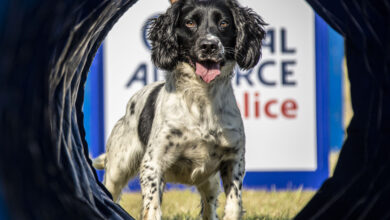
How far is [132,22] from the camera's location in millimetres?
6535

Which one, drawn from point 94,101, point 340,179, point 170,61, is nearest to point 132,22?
point 94,101

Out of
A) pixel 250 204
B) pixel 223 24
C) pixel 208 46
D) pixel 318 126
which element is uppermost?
pixel 223 24

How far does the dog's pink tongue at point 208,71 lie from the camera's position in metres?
3.75

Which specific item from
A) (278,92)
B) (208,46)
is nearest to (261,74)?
(278,92)

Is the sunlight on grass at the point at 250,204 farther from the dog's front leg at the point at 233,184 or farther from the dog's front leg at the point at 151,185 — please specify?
the dog's front leg at the point at 151,185

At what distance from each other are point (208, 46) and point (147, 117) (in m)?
0.79

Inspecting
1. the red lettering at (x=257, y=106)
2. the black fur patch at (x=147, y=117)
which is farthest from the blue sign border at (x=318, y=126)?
the black fur patch at (x=147, y=117)

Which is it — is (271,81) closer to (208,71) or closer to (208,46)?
(208,71)

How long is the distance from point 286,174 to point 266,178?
0.19m

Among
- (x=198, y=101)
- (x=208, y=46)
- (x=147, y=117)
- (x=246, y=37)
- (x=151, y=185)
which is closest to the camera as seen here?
(x=208, y=46)

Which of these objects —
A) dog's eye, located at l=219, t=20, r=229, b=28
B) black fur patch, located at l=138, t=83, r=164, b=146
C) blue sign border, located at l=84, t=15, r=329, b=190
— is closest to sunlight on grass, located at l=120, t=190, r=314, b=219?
blue sign border, located at l=84, t=15, r=329, b=190

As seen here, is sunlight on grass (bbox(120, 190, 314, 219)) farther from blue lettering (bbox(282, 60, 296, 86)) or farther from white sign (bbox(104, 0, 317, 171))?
blue lettering (bbox(282, 60, 296, 86))

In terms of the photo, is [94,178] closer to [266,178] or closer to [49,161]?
[49,161]

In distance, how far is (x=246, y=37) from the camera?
400 cm
